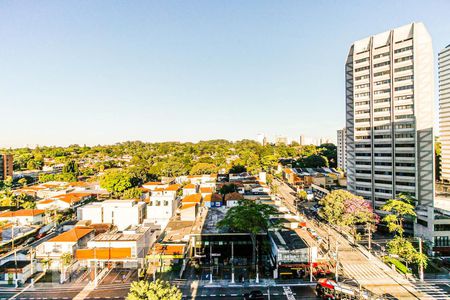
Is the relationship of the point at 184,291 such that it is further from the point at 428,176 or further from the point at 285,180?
the point at 285,180

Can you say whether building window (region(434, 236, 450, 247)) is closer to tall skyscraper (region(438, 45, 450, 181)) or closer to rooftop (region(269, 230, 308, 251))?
rooftop (region(269, 230, 308, 251))

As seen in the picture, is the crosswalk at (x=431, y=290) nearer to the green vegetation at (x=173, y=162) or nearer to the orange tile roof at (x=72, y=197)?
the orange tile roof at (x=72, y=197)

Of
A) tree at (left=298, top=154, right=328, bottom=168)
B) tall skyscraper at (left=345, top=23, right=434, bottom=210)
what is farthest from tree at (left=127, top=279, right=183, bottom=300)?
tree at (left=298, top=154, right=328, bottom=168)

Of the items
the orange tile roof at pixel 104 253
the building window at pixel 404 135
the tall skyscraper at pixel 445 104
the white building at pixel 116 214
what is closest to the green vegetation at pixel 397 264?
the building window at pixel 404 135

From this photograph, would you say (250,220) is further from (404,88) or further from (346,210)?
(404,88)

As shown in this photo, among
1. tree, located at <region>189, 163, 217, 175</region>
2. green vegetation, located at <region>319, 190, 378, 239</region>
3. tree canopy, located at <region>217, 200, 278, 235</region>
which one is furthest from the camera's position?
tree, located at <region>189, 163, 217, 175</region>
